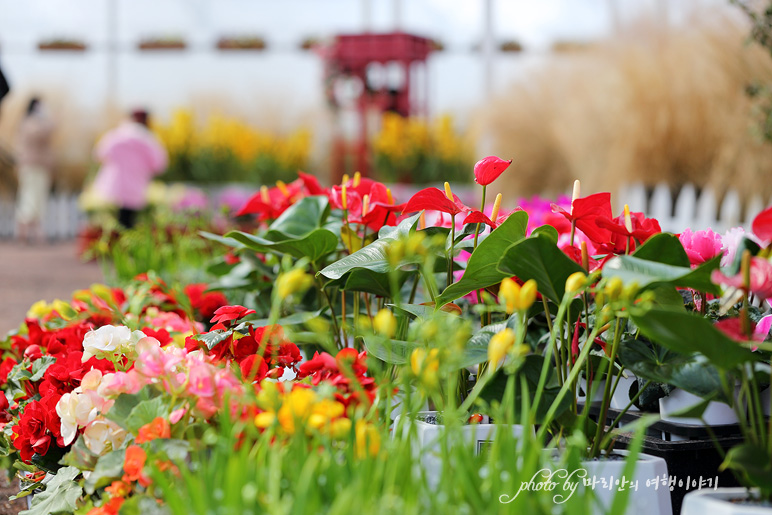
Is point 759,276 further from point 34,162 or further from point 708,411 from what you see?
point 34,162

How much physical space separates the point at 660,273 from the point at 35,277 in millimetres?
6105

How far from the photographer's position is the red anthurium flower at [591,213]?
3.71ft

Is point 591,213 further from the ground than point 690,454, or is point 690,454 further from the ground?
point 591,213

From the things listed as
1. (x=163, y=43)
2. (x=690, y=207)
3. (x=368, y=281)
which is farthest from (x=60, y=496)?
(x=163, y=43)

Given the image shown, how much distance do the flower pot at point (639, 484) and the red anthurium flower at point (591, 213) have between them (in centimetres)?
34

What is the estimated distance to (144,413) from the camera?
995 millimetres

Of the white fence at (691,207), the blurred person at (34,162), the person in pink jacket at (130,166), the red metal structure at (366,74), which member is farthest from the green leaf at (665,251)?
the blurred person at (34,162)

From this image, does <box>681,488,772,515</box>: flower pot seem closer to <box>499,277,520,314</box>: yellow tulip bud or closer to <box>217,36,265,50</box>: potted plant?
<box>499,277,520,314</box>: yellow tulip bud

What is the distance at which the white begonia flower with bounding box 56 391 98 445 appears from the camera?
1.12 m

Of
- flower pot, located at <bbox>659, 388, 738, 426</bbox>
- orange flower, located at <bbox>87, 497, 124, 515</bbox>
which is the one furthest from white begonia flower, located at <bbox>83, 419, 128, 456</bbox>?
flower pot, located at <bbox>659, 388, 738, 426</bbox>

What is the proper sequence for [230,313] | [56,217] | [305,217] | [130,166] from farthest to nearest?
[56,217] → [130,166] → [305,217] → [230,313]

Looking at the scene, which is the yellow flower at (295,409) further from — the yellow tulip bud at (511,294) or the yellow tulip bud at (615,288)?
the yellow tulip bud at (615,288)

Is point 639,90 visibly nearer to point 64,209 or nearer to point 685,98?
point 685,98

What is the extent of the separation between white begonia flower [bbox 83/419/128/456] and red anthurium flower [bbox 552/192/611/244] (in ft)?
2.16
